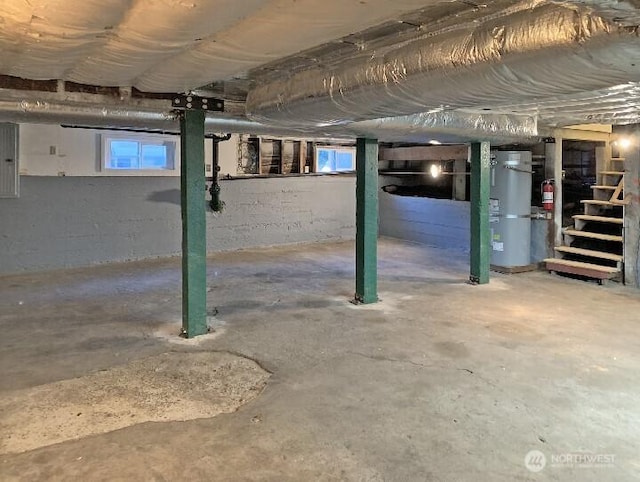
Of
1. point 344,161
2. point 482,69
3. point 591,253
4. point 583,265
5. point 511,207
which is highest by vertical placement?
point 344,161

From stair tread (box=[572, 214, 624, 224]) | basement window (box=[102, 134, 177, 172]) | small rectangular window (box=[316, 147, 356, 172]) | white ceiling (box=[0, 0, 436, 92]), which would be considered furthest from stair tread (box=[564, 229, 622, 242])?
basement window (box=[102, 134, 177, 172])

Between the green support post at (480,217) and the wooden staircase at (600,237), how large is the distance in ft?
3.29

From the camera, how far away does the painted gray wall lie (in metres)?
6.09

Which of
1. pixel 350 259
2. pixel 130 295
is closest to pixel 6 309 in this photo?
pixel 130 295

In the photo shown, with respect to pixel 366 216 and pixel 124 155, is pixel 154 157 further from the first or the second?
pixel 366 216

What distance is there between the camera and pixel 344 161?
914cm

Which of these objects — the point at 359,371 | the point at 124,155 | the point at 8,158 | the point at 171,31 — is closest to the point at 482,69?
the point at 171,31

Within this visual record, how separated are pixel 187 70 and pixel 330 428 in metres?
1.95

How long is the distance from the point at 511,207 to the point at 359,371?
360cm

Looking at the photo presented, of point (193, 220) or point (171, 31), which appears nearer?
point (171, 31)

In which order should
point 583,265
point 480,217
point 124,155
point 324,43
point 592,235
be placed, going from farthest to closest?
point 124,155 → point 592,235 → point 583,265 → point 480,217 → point 324,43

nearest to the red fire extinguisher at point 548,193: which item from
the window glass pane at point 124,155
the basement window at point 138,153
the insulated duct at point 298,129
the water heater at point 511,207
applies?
the water heater at point 511,207

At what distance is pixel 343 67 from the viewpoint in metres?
2.67

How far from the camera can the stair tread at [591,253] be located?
5.46 metres
